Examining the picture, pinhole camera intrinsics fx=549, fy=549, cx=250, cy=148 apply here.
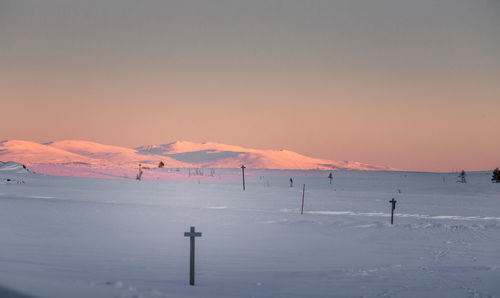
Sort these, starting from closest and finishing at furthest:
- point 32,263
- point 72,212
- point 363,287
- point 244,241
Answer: point 363,287 → point 32,263 → point 244,241 → point 72,212

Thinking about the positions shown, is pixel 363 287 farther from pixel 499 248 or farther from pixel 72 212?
pixel 72 212

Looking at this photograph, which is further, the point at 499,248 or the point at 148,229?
the point at 148,229

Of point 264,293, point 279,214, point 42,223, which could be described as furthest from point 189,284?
point 279,214

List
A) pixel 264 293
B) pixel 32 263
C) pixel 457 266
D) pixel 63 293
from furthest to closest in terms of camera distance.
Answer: pixel 457 266 < pixel 32 263 < pixel 264 293 < pixel 63 293

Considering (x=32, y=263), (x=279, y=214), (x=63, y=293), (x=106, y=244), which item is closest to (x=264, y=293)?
(x=63, y=293)

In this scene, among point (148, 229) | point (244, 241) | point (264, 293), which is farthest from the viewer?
point (148, 229)

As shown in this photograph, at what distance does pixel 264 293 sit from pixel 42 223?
1375 cm

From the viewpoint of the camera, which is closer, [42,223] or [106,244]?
[106,244]

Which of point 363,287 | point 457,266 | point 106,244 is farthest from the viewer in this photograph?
point 106,244

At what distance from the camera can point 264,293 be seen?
10.0 metres

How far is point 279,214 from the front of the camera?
27.4 meters

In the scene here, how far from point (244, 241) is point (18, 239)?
22.4 ft

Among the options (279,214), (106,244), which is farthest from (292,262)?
(279,214)

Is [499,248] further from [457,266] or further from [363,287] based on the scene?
[363,287]
